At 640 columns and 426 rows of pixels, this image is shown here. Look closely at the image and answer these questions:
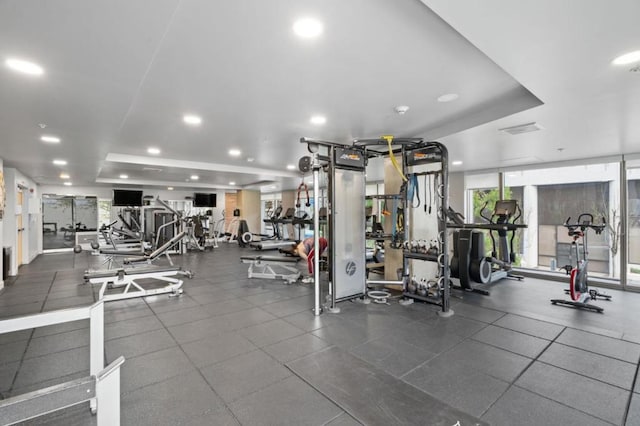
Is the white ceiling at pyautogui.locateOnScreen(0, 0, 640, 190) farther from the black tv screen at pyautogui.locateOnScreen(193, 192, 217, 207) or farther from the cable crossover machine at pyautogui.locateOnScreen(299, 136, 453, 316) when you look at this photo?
the black tv screen at pyautogui.locateOnScreen(193, 192, 217, 207)

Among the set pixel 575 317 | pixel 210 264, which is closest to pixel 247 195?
pixel 210 264

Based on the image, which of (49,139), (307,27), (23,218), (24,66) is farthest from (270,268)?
(23,218)

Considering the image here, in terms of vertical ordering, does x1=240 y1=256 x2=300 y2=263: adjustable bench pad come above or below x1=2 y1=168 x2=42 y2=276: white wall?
below

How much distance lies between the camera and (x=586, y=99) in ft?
9.77

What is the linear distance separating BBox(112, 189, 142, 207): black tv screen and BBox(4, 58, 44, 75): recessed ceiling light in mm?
10860

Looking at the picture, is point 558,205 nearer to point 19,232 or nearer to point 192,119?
point 192,119

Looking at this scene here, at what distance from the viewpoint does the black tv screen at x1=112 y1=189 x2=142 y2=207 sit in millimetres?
11656

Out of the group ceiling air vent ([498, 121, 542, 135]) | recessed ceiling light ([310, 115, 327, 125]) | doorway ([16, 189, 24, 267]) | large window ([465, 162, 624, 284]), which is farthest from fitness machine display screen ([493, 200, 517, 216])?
doorway ([16, 189, 24, 267])

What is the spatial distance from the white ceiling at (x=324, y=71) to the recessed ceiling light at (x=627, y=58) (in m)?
0.05

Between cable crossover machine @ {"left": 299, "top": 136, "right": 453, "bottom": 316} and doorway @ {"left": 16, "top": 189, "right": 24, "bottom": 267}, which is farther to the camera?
doorway @ {"left": 16, "top": 189, "right": 24, "bottom": 267}

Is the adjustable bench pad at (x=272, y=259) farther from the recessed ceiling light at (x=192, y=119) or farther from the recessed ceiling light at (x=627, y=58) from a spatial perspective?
the recessed ceiling light at (x=627, y=58)

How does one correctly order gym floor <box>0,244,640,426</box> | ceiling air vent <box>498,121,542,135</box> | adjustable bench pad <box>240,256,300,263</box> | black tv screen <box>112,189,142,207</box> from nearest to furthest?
gym floor <box>0,244,640,426</box>
ceiling air vent <box>498,121,542,135</box>
adjustable bench pad <box>240,256,300,263</box>
black tv screen <box>112,189,142,207</box>

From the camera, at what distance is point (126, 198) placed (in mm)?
11875

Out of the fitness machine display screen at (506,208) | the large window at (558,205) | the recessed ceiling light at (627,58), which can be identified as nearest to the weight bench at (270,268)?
the fitness machine display screen at (506,208)
